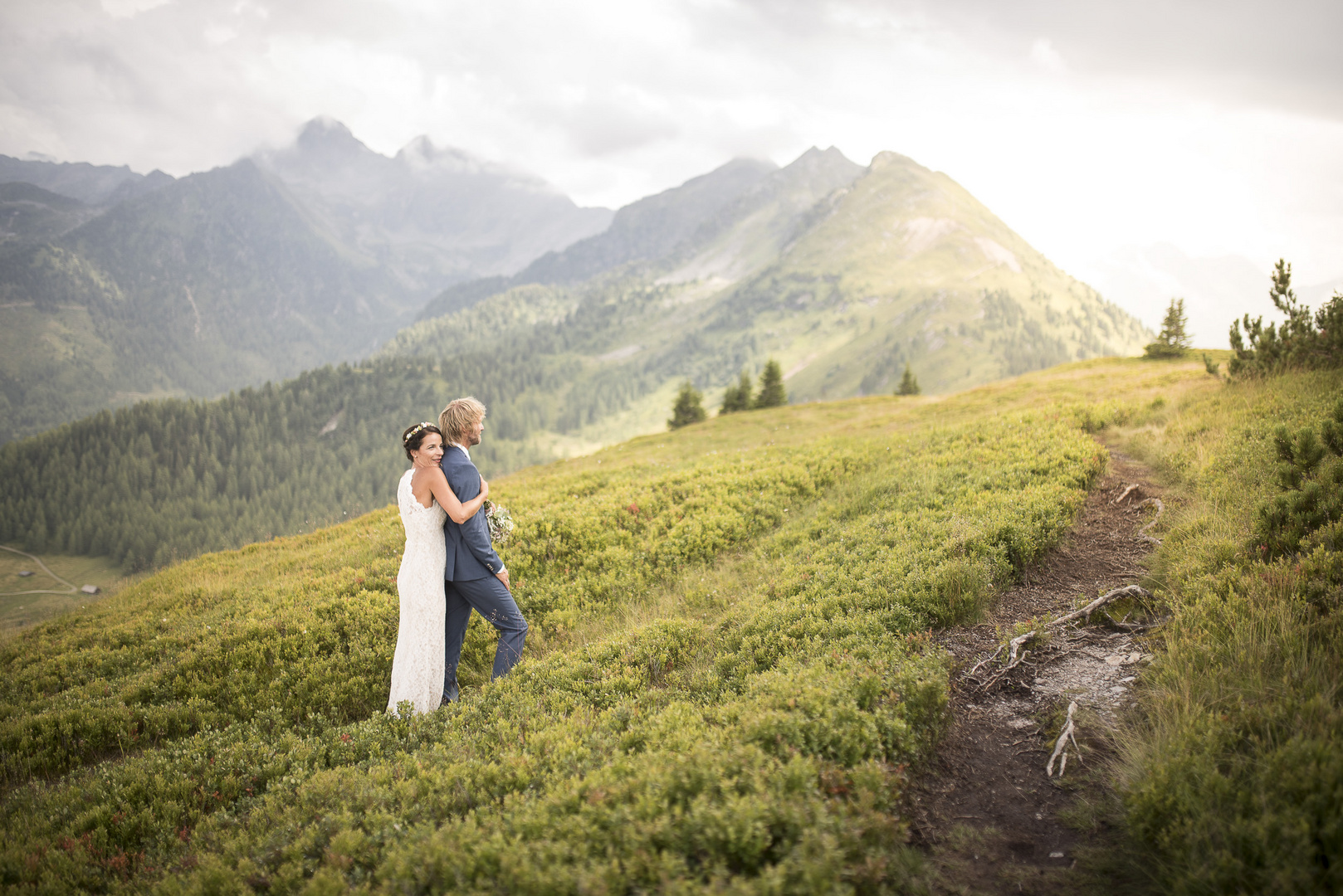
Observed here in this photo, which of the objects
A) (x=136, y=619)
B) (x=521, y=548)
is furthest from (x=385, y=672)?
(x=136, y=619)

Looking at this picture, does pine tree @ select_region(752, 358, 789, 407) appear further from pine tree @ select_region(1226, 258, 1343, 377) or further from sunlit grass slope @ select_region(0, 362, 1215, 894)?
sunlit grass slope @ select_region(0, 362, 1215, 894)

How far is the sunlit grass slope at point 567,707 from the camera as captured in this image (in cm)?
456

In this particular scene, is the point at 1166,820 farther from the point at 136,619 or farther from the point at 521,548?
the point at 136,619

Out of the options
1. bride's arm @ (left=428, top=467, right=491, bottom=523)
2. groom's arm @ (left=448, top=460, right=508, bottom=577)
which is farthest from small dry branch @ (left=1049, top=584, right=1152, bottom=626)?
bride's arm @ (left=428, top=467, right=491, bottom=523)

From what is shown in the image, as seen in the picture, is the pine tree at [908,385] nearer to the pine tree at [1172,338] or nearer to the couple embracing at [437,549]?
the pine tree at [1172,338]

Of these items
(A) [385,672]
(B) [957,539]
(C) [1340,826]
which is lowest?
(A) [385,672]

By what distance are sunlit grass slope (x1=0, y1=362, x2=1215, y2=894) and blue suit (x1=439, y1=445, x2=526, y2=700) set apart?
544 millimetres

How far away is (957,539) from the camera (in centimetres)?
988

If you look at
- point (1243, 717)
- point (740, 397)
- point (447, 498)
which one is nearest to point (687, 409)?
point (740, 397)

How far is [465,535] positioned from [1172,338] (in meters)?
52.0

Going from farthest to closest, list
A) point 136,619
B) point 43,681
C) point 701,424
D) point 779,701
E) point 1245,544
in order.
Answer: point 701,424, point 136,619, point 43,681, point 1245,544, point 779,701

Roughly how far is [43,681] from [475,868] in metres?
10.2

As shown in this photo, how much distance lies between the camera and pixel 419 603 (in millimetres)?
8125

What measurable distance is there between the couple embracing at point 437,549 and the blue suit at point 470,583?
0.5 inches
